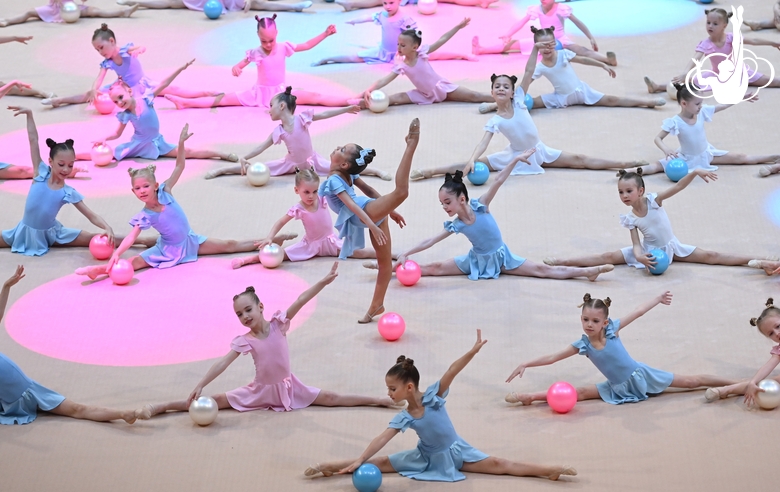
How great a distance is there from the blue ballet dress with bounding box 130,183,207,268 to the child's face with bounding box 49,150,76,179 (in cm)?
64

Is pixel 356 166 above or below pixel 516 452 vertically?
above

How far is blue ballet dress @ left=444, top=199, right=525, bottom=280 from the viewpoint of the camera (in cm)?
706

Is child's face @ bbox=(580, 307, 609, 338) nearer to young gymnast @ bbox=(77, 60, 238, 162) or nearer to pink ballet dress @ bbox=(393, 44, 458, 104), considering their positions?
young gymnast @ bbox=(77, 60, 238, 162)

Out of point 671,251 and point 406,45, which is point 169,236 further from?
point 671,251

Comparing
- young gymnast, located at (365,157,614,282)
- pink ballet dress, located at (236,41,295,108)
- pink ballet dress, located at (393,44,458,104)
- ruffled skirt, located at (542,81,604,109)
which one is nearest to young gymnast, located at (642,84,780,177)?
ruffled skirt, located at (542,81,604,109)

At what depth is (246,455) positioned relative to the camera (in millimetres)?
5469

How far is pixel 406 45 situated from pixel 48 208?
3475 mm

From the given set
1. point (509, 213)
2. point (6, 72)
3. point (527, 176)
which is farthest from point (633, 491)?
point (6, 72)

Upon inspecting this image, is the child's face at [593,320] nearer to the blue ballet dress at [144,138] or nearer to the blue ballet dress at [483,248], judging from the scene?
the blue ballet dress at [483,248]

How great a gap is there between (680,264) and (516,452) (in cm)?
244

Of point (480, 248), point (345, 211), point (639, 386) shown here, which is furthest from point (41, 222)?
point (639, 386)

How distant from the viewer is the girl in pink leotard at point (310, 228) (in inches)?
286

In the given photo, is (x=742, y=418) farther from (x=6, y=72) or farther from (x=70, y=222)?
(x=6, y=72)

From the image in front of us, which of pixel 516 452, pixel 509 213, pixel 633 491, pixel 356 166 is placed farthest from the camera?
pixel 509 213
